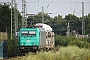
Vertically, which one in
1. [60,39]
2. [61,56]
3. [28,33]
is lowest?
[60,39]

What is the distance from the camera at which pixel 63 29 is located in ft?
339

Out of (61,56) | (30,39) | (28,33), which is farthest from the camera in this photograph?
(28,33)

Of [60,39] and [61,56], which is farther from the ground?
[61,56]

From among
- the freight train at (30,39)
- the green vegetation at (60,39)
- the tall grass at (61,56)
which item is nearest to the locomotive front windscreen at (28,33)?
the freight train at (30,39)

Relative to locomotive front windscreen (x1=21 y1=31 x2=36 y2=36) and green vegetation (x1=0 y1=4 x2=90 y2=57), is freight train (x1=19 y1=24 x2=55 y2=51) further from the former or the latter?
green vegetation (x1=0 y1=4 x2=90 y2=57)

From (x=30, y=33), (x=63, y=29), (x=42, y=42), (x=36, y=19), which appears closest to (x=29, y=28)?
(x=30, y=33)

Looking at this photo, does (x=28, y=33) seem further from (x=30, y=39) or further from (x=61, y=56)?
(x=61, y=56)

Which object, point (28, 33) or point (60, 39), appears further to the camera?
point (60, 39)

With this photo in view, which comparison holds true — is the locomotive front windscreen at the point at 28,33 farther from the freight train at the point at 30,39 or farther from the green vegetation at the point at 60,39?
the green vegetation at the point at 60,39

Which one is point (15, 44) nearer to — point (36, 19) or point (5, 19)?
point (5, 19)

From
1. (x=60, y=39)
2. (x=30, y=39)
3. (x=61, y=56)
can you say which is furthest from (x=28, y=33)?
(x=60, y=39)

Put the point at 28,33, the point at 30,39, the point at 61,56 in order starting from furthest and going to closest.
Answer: the point at 28,33, the point at 30,39, the point at 61,56

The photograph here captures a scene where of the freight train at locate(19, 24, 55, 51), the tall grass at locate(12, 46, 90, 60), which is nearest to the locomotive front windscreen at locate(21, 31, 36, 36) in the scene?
the freight train at locate(19, 24, 55, 51)

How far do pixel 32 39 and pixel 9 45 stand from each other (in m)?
3.30
